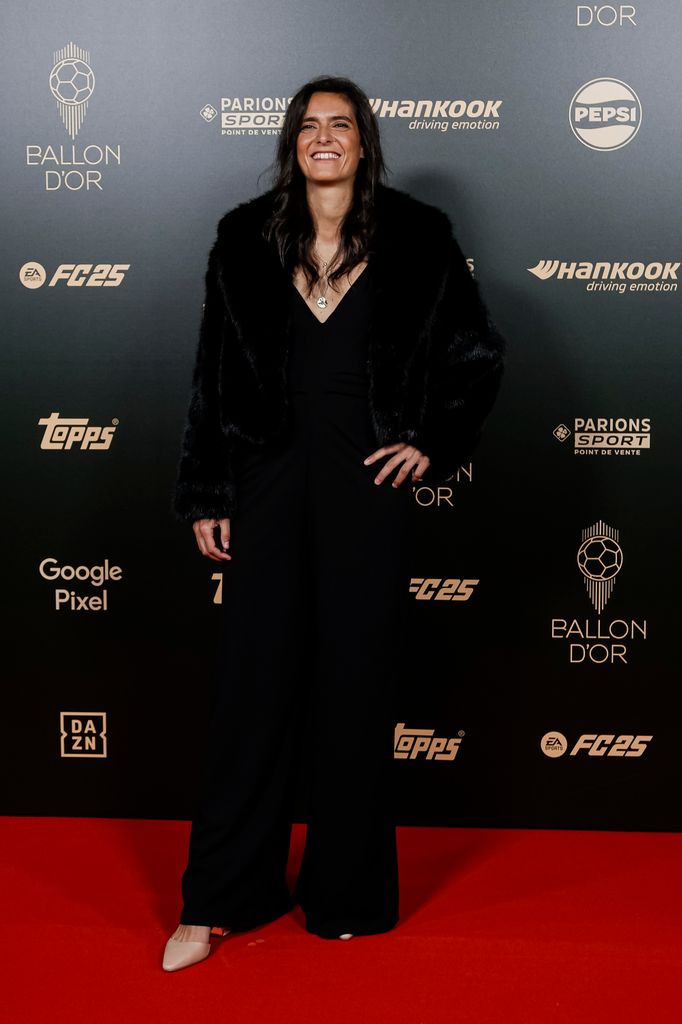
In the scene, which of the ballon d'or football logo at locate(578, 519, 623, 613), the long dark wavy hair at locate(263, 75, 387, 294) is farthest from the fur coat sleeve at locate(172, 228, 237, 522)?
the ballon d'or football logo at locate(578, 519, 623, 613)

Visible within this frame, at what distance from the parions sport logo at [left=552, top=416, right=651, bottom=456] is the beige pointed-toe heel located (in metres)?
1.71

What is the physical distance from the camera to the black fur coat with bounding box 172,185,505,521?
7.41ft

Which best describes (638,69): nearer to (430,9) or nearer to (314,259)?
(430,9)

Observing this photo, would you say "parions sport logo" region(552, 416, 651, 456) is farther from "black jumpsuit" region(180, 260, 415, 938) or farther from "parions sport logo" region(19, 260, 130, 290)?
"parions sport logo" region(19, 260, 130, 290)

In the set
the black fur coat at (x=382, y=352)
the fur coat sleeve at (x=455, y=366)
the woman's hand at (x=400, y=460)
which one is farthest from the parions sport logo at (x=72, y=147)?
the woman's hand at (x=400, y=460)

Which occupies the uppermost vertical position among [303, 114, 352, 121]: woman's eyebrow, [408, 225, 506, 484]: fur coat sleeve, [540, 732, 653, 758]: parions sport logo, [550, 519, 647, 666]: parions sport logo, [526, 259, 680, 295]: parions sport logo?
[303, 114, 352, 121]: woman's eyebrow

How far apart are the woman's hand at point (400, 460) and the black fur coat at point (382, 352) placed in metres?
0.02

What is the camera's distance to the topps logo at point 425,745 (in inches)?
125

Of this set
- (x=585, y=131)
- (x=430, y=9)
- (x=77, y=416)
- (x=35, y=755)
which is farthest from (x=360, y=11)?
(x=35, y=755)

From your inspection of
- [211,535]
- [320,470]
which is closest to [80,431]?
[211,535]

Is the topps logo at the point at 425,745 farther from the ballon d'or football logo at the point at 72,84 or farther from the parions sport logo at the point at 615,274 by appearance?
the ballon d'or football logo at the point at 72,84

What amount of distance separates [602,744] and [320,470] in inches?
55.6

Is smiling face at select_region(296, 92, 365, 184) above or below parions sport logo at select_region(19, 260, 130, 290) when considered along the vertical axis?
above

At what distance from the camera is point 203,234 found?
3.06 m
